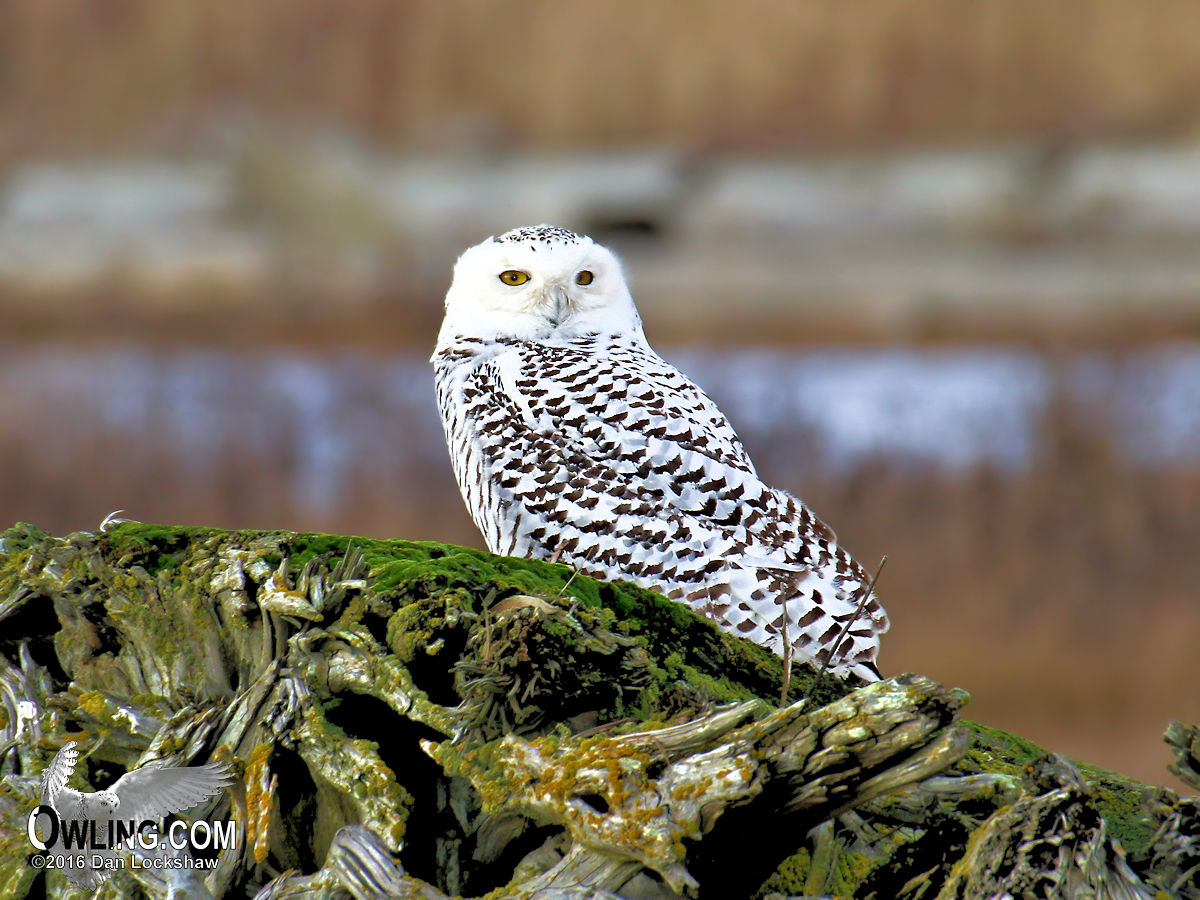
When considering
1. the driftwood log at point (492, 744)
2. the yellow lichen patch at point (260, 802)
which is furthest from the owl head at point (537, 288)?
the yellow lichen patch at point (260, 802)

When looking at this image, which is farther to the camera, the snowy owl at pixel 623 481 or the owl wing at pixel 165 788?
the snowy owl at pixel 623 481

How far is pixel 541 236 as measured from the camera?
2.12 meters

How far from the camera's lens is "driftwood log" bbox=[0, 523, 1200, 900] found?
0.86 meters

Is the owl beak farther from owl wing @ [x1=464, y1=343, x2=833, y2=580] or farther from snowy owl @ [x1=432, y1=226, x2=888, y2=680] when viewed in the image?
owl wing @ [x1=464, y1=343, x2=833, y2=580]

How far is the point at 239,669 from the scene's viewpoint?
1.16 metres

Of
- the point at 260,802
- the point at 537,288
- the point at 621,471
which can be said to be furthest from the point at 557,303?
the point at 260,802

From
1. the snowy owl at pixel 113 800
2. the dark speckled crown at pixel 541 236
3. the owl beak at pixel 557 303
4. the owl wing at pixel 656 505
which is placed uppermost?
the dark speckled crown at pixel 541 236

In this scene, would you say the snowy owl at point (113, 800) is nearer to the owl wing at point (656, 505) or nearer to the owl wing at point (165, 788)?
the owl wing at point (165, 788)

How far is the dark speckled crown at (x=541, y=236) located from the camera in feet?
6.93

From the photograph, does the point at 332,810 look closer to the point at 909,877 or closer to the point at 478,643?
the point at 478,643

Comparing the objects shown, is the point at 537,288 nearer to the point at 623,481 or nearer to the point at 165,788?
the point at 623,481

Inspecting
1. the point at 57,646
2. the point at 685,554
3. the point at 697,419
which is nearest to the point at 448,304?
the point at 697,419

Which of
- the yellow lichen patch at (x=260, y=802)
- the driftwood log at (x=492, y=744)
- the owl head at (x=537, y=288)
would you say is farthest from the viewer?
the owl head at (x=537, y=288)

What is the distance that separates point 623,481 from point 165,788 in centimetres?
84
